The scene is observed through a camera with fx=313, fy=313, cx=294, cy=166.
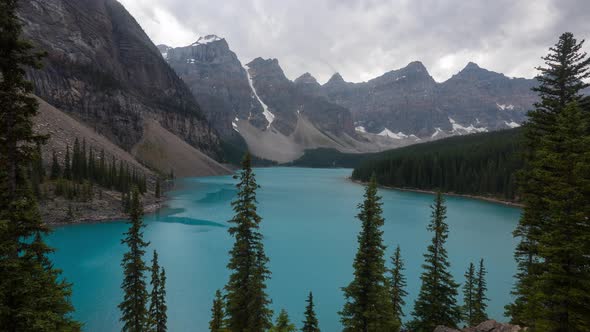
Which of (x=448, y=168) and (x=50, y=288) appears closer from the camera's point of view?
(x=50, y=288)

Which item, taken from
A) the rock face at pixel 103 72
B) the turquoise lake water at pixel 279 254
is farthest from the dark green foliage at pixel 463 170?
the rock face at pixel 103 72

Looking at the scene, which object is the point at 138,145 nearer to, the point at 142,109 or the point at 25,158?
the point at 142,109

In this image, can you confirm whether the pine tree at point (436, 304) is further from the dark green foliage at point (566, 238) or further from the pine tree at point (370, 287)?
the dark green foliage at point (566, 238)

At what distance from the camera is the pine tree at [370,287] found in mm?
14734

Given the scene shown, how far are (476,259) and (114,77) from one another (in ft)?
530

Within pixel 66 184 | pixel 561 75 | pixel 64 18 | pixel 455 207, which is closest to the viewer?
pixel 561 75

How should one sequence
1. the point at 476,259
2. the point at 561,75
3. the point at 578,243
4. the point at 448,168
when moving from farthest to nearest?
the point at 448,168, the point at 476,259, the point at 561,75, the point at 578,243

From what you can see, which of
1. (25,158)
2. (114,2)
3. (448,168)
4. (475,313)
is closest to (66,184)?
(25,158)

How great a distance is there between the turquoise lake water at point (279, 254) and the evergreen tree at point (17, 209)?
14589 mm

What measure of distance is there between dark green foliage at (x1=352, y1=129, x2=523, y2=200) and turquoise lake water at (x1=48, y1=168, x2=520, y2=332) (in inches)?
929

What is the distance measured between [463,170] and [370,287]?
336 feet

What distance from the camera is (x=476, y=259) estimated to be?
3650 cm

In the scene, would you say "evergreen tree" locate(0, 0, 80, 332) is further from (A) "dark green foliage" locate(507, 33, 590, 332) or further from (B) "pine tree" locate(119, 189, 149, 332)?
(A) "dark green foliage" locate(507, 33, 590, 332)

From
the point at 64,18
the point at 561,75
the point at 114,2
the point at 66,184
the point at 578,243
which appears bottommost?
the point at 66,184
